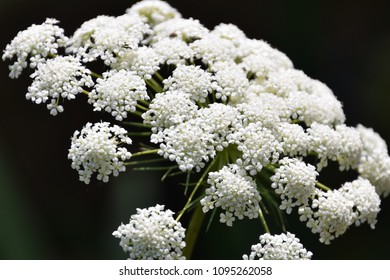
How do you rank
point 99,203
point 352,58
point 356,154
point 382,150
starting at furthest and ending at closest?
point 352,58 → point 99,203 → point 382,150 → point 356,154

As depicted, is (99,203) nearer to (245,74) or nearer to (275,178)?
(245,74)

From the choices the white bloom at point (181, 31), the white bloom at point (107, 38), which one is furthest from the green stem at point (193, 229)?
the white bloom at point (181, 31)

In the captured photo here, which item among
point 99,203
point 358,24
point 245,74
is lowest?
point 99,203

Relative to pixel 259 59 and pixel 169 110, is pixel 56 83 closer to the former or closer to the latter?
pixel 169 110

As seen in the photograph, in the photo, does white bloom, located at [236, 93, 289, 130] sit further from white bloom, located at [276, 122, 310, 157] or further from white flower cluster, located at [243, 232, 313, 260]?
white flower cluster, located at [243, 232, 313, 260]

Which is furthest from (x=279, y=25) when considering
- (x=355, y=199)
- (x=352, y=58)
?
(x=355, y=199)

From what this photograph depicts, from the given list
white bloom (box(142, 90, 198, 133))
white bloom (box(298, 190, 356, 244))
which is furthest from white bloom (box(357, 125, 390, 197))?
white bloom (box(142, 90, 198, 133))
